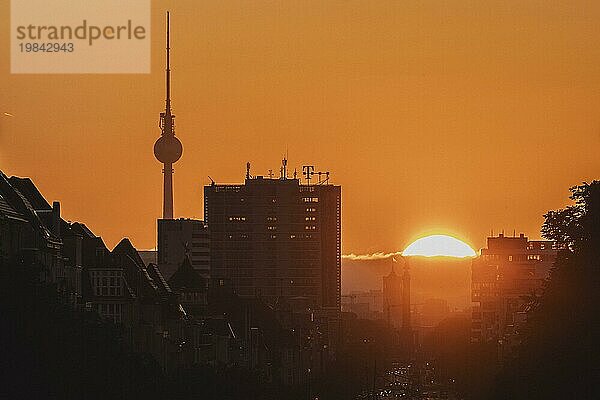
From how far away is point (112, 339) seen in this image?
103500mm

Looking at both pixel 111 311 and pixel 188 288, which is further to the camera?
pixel 188 288

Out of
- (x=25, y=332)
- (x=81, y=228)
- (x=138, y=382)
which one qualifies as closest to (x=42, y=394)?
(x=25, y=332)

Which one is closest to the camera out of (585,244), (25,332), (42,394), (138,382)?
(42,394)

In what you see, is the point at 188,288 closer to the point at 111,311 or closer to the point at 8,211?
the point at 111,311

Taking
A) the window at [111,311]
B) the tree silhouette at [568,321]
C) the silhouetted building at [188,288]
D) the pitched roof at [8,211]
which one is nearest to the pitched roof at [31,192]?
the pitched roof at [8,211]

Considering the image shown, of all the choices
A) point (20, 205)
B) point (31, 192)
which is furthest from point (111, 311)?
point (20, 205)

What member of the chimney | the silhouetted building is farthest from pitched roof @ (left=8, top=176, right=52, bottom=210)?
the silhouetted building

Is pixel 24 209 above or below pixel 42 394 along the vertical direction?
above

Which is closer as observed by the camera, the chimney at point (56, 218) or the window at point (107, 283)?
the chimney at point (56, 218)

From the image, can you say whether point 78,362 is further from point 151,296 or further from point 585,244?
point 151,296

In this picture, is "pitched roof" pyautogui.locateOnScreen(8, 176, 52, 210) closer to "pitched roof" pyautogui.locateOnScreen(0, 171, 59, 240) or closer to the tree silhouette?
"pitched roof" pyautogui.locateOnScreen(0, 171, 59, 240)

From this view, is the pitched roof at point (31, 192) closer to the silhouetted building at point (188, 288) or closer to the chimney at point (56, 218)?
the chimney at point (56, 218)

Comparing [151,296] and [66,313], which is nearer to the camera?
[66,313]

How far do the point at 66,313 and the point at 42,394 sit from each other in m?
18.5
